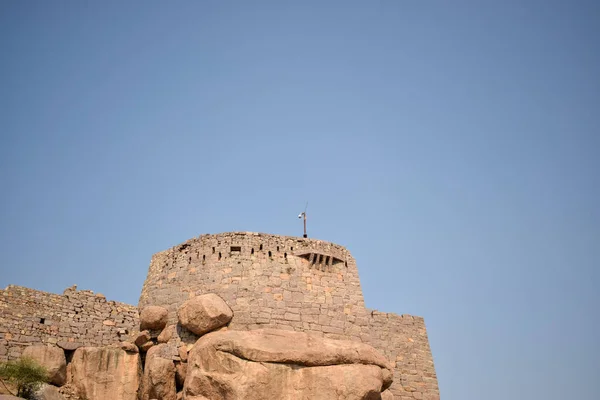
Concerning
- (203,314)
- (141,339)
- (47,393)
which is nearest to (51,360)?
(47,393)

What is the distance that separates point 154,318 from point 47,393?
4.24m

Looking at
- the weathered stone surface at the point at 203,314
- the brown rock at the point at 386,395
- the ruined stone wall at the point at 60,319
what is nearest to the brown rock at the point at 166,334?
the weathered stone surface at the point at 203,314

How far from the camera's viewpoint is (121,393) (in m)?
19.8

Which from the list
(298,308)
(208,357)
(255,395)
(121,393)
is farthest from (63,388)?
(298,308)

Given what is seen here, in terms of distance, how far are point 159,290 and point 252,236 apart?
13.4ft

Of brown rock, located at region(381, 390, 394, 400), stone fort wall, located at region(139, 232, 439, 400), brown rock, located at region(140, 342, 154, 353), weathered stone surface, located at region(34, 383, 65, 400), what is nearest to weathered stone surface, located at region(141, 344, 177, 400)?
brown rock, located at region(140, 342, 154, 353)

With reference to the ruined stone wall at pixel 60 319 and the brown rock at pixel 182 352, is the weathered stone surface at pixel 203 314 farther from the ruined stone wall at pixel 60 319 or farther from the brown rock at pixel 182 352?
the ruined stone wall at pixel 60 319

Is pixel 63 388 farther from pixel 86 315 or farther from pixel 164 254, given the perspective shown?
pixel 164 254

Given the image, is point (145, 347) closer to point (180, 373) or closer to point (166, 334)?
point (166, 334)

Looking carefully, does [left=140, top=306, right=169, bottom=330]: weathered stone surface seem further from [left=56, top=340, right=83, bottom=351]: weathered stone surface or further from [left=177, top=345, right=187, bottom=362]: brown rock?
[left=56, top=340, right=83, bottom=351]: weathered stone surface

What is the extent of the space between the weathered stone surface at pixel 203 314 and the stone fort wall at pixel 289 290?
646mm

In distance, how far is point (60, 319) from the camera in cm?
2078

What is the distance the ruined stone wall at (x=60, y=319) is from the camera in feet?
64.0

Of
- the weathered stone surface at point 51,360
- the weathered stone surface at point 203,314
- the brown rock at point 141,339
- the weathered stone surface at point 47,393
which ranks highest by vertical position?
the weathered stone surface at point 203,314
